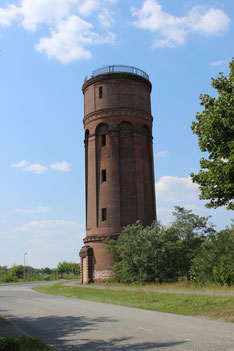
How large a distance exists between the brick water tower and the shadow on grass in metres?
21.8

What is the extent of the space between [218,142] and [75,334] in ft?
31.8

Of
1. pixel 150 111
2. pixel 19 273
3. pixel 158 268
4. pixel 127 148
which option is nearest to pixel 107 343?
pixel 158 268

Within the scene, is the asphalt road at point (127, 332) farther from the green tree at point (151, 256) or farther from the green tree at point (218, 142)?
the green tree at point (151, 256)

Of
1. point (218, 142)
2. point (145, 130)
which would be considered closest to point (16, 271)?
point (145, 130)

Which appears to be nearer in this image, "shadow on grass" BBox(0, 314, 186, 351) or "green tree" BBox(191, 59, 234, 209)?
"shadow on grass" BBox(0, 314, 186, 351)

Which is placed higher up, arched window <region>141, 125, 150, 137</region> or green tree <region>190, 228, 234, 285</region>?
arched window <region>141, 125, 150, 137</region>

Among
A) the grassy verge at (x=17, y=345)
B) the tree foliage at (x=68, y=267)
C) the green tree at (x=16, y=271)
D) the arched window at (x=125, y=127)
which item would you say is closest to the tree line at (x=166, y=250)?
the arched window at (x=125, y=127)

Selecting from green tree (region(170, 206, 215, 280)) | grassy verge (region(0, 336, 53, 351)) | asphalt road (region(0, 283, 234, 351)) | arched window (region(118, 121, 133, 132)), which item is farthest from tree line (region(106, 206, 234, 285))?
grassy verge (region(0, 336, 53, 351))

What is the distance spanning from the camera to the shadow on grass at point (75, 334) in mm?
7906

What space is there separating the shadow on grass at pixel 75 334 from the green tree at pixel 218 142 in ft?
22.4

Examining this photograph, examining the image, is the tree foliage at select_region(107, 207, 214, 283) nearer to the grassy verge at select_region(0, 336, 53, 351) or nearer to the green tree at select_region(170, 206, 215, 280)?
the green tree at select_region(170, 206, 215, 280)

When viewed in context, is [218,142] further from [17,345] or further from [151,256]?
[151,256]

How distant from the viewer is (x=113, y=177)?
1431 inches

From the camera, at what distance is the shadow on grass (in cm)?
791
